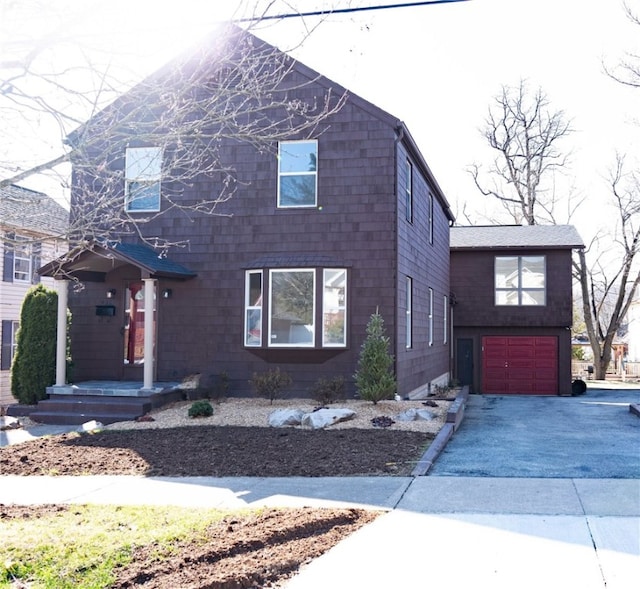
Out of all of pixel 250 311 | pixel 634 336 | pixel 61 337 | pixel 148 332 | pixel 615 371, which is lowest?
pixel 615 371

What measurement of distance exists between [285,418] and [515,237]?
1694 cm

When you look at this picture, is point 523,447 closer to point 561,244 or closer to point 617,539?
point 617,539

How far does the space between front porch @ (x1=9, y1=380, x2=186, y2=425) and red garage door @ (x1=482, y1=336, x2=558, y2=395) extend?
14.3 metres

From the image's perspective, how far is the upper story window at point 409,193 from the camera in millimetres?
15616

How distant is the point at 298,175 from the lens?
14.8 metres

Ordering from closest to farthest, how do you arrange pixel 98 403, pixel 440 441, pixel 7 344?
1. pixel 440 441
2. pixel 98 403
3. pixel 7 344

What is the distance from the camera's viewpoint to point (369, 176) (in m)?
14.4

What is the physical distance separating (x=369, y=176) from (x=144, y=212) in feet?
16.2

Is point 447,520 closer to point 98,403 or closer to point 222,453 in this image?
point 222,453

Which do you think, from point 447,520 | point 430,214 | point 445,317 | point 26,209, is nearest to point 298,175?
point 430,214

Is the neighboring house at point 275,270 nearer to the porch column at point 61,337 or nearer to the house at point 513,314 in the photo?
the porch column at point 61,337

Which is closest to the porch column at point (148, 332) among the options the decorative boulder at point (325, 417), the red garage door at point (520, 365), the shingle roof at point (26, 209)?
the shingle roof at point (26, 209)

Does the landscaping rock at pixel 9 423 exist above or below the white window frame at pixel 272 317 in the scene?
below

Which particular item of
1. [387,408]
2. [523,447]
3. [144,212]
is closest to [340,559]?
[523,447]
